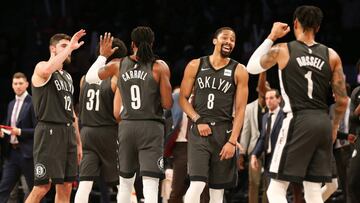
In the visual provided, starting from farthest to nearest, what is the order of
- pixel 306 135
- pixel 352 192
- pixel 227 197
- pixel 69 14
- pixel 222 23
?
1. pixel 69 14
2. pixel 222 23
3. pixel 227 197
4. pixel 352 192
5. pixel 306 135

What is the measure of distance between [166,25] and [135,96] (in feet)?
26.6

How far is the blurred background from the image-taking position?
15.0 m

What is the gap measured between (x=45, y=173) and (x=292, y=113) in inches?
112

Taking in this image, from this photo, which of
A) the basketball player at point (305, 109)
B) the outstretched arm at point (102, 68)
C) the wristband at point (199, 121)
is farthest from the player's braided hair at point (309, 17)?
the outstretched arm at point (102, 68)

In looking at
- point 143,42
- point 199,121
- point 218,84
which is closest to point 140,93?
point 143,42

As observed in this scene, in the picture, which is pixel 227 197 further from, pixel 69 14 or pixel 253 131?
pixel 69 14

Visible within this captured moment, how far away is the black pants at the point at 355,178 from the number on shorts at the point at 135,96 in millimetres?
2657

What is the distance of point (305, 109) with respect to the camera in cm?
725

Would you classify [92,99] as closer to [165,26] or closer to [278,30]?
[278,30]

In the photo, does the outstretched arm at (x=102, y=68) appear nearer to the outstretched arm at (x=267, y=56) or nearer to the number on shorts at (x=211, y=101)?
the number on shorts at (x=211, y=101)

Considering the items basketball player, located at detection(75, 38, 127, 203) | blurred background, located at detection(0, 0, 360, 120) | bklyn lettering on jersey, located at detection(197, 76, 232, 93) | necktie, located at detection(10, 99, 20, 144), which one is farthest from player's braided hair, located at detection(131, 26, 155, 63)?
blurred background, located at detection(0, 0, 360, 120)

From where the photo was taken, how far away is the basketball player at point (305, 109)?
7.18 m

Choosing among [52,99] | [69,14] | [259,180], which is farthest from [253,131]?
[69,14]

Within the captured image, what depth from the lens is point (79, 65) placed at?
14.9 m
